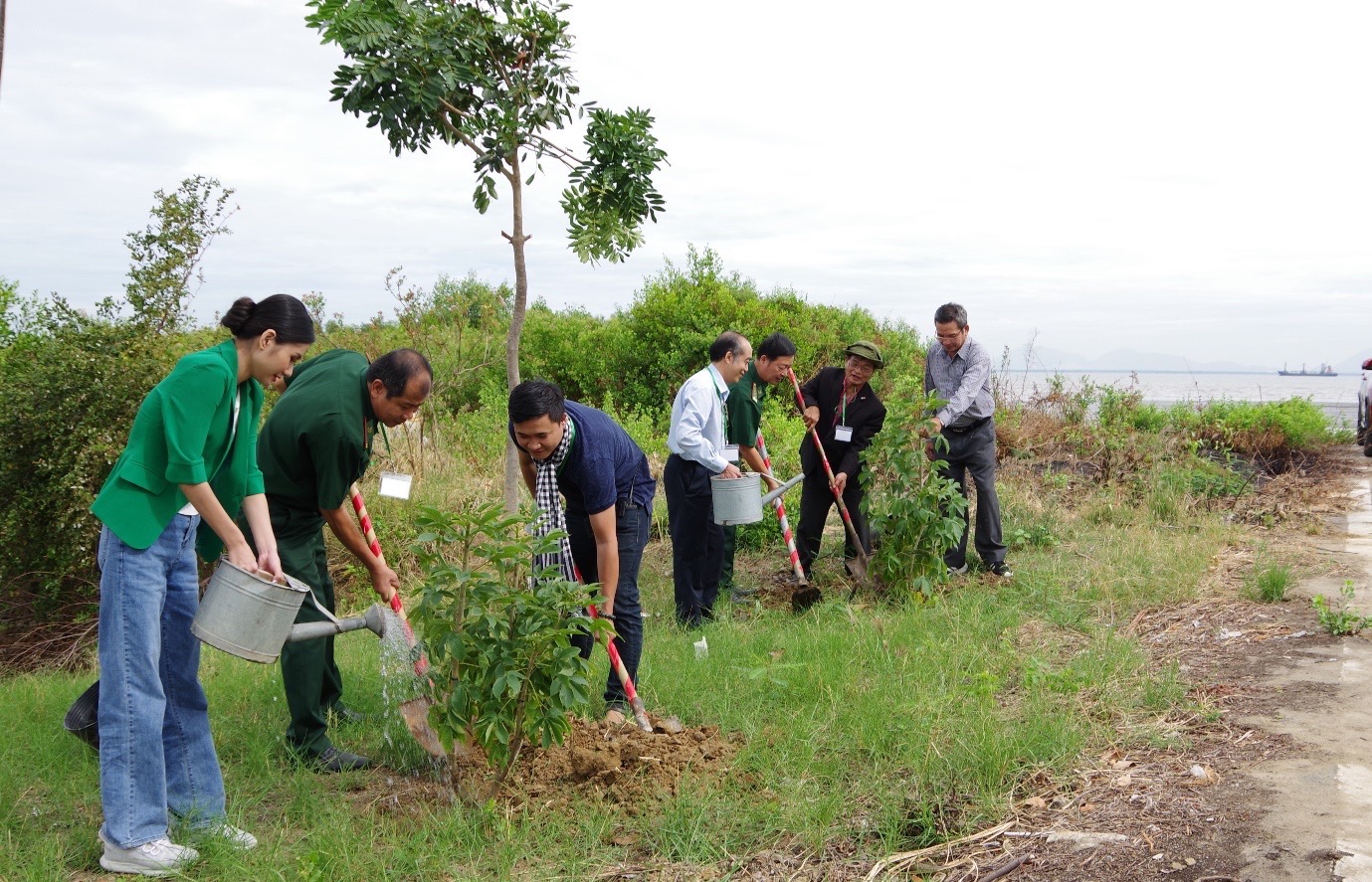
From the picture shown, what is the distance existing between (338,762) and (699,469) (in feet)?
9.21

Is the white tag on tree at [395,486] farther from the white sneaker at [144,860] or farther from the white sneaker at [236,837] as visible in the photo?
the white sneaker at [144,860]

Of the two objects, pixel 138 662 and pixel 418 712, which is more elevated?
pixel 138 662

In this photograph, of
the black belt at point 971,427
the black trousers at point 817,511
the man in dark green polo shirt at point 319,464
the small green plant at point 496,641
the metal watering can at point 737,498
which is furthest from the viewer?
the black trousers at point 817,511

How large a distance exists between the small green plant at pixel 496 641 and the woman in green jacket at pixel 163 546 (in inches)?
22.4

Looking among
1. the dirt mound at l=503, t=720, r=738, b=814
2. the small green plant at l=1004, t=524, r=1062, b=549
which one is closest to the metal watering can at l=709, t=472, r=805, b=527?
the dirt mound at l=503, t=720, r=738, b=814

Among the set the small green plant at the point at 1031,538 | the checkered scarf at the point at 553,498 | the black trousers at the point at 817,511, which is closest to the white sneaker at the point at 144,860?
the checkered scarf at the point at 553,498

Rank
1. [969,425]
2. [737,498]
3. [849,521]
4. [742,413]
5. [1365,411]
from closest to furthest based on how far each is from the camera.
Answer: [737,498]
[742,413]
[969,425]
[849,521]
[1365,411]

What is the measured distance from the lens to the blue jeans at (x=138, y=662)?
10.4 ft

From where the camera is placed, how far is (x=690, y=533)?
20.7 ft

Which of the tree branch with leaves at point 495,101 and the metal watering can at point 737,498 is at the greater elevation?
the tree branch with leaves at point 495,101

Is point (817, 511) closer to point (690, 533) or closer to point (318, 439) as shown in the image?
point (690, 533)

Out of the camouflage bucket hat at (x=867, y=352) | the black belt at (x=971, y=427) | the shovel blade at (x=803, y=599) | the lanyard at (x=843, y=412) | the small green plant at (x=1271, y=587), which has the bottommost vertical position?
the shovel blade at (x=803, y=599)

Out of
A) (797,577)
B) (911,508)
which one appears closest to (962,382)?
(911,508)

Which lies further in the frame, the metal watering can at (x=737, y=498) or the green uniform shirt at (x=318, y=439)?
the metal watering can at (x=737, y=498)
